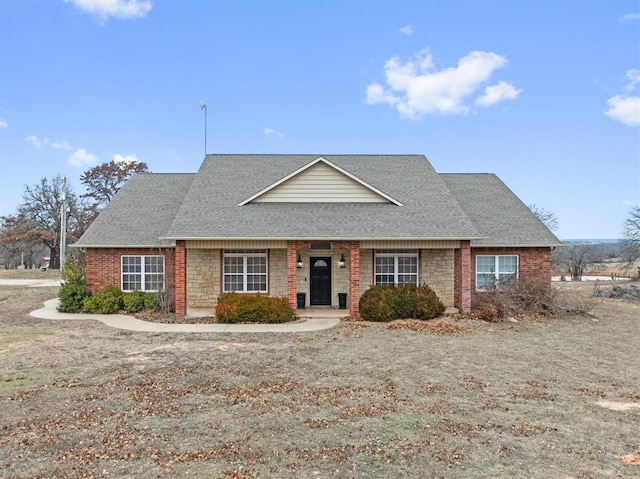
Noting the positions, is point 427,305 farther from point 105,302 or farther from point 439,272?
point 105,302

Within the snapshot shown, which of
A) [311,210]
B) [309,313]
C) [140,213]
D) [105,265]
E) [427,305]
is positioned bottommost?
[309,313]

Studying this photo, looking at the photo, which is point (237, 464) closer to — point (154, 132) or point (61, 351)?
point (61, 351)

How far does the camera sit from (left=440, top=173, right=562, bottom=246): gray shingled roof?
690 inches

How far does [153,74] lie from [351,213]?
13263mm

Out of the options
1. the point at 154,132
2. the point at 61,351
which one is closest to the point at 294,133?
the point at 154,132

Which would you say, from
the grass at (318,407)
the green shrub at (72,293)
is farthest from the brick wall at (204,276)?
the grass at (318,407)

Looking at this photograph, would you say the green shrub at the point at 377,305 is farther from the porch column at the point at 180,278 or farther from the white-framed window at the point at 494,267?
the porch column at the point at 180,278

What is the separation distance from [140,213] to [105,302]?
427 centimetres

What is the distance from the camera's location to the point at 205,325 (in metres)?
14.6

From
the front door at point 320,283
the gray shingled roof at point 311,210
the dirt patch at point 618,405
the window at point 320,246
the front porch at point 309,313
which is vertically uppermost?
the gray shingled roof at point 311,210

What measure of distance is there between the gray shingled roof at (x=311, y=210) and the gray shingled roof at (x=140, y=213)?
168 cm

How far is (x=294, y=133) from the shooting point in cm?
2964

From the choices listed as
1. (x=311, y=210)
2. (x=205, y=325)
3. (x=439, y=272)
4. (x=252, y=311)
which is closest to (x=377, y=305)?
(x=439, y=272)

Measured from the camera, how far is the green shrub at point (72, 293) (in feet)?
55.9
